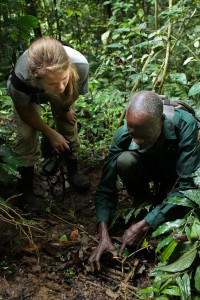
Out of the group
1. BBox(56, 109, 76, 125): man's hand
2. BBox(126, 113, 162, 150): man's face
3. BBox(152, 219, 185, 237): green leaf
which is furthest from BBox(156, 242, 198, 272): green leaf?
BBox(56, 109, 76, 125): man's hand

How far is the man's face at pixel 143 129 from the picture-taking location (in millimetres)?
2713

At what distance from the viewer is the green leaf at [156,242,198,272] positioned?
2402 mm

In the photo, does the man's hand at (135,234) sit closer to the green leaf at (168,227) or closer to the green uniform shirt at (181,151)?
the green uniform shirt at (181,151)

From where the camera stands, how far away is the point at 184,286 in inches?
91.8

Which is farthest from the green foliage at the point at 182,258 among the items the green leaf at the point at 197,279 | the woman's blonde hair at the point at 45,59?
the woman's blonde hair at the point at 45,59

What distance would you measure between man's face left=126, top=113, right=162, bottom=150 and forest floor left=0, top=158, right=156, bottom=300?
0.85m

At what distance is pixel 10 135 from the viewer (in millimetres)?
4641

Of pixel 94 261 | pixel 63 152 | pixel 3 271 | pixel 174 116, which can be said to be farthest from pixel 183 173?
pixel 3 271

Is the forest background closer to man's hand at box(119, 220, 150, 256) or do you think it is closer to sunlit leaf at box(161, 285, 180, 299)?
sunlit leaf at box(161, 285, 180, 299)

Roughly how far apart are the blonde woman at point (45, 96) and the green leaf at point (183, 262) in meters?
1.32

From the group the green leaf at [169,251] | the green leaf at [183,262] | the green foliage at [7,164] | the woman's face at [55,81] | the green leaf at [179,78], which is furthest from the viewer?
the green leaf at [179,78]

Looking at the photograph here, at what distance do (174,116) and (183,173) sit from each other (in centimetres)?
44

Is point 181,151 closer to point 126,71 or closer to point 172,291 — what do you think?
point 172,291

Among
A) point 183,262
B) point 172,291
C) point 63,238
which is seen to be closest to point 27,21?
point 63,238
